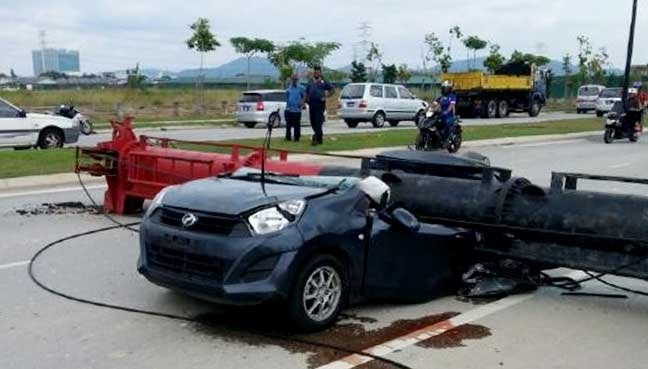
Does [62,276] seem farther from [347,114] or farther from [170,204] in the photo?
[347,114]

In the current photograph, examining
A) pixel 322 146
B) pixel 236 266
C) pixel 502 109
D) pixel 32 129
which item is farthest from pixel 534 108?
pixel 236 266

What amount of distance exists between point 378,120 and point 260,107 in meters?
4.69

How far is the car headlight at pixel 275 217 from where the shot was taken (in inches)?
202

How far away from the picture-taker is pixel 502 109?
42.4m

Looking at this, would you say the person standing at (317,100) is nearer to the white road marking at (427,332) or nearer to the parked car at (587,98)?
the white road marking at (427,332)

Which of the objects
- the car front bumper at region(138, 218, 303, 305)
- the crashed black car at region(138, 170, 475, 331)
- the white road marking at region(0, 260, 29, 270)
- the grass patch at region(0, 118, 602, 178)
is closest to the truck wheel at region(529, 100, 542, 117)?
the grass patch at region(0, 118, 602, 178)

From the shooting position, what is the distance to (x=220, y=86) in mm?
67750

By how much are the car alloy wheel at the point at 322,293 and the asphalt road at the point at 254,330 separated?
0.15 metres

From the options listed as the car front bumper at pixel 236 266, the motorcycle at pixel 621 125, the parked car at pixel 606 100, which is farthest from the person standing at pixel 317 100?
the parked car at pixel 606 100

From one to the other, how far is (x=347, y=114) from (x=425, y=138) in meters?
12.9

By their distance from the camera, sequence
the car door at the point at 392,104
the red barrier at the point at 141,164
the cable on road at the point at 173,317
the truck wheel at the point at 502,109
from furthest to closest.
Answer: the truck wheel at the point at 502,109
the car door at the point at 392,104
the red barrier at the point at 141,164
the cable on road at the point at 173,317

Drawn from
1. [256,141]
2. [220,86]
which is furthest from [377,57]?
[256,141]

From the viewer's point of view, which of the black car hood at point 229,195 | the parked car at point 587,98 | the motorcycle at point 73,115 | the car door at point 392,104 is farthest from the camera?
the parked car at point 587,98

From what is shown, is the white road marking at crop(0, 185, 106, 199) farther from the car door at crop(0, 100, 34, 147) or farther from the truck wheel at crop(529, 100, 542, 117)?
the truck wheel at crop(529, 100, 542, 117)
